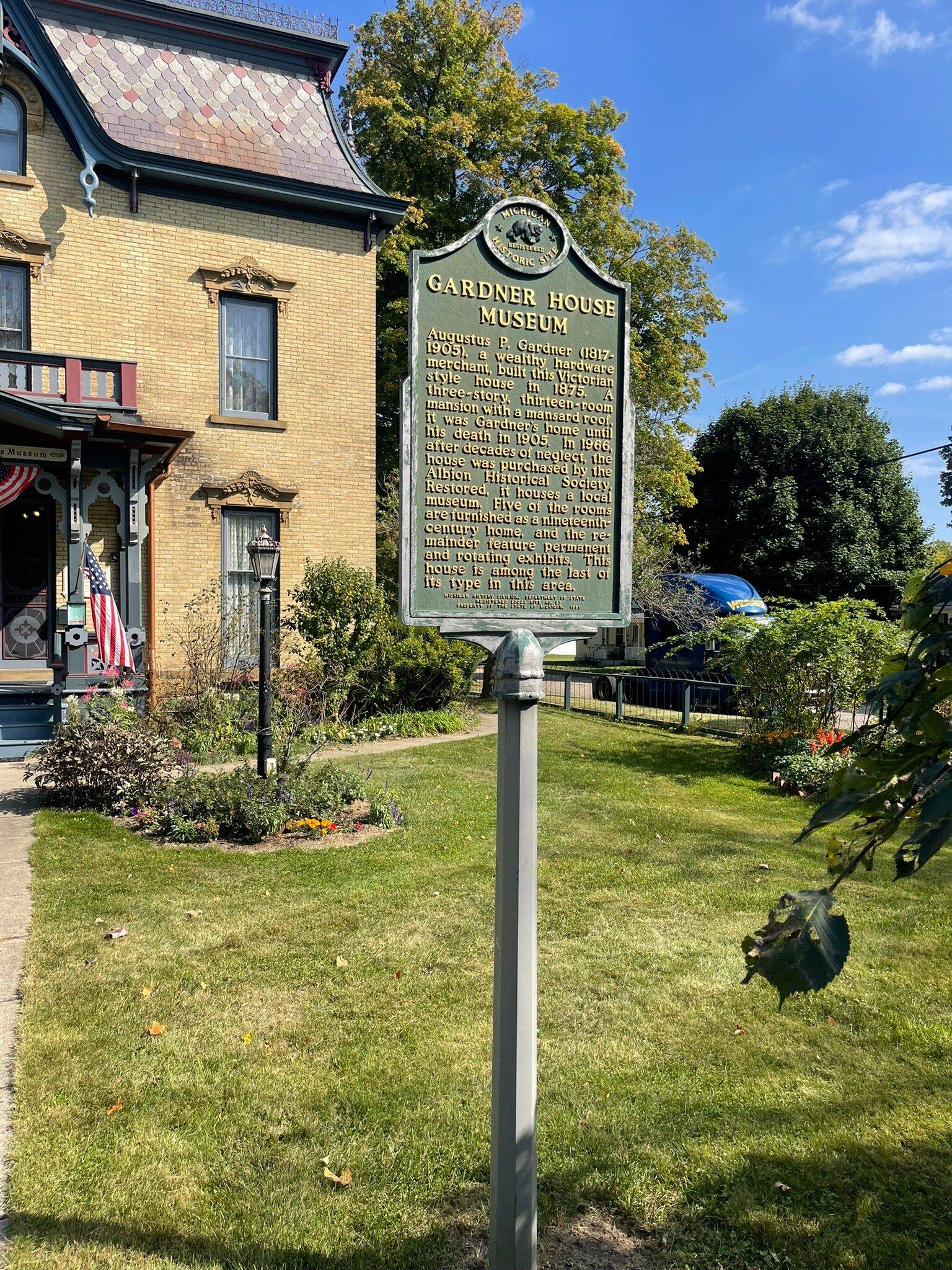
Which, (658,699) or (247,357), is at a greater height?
(247,357)

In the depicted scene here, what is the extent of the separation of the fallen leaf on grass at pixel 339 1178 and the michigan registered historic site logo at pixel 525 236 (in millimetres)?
3550

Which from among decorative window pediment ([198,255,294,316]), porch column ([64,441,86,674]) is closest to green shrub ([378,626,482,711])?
porch column ([64,441,86,674])

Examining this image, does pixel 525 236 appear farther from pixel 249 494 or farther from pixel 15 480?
pixel 249 494

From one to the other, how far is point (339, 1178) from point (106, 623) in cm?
1023

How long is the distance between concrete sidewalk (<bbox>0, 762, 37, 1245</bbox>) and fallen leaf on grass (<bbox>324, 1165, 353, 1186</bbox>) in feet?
3.76

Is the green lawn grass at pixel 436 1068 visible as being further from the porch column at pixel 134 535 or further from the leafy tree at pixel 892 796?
the porch column at pixel 134 535

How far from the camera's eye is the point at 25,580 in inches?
582

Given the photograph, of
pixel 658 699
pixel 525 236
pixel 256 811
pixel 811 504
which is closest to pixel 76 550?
pixel 256 811

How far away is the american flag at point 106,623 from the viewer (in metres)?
12.1

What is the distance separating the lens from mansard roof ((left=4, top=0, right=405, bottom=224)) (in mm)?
15188

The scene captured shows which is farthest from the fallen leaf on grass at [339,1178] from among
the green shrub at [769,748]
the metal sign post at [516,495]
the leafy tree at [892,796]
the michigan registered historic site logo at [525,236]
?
the green shrub at [769,748]

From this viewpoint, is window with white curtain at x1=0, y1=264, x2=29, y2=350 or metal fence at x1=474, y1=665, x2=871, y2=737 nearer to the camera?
window with white curtain at x1=0, y1=264, x2=29, y2=350

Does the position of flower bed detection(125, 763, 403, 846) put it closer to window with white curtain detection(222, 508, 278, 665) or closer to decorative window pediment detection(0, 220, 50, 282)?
window with white curtain detection(222, 508, 278, 665)

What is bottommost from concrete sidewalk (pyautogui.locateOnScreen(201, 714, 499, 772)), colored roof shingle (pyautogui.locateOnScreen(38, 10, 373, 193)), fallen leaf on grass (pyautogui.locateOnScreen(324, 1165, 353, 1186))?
fallen leaf on grass (pyautogui.locateOnScreen(324, 1165, 353, 1186))
